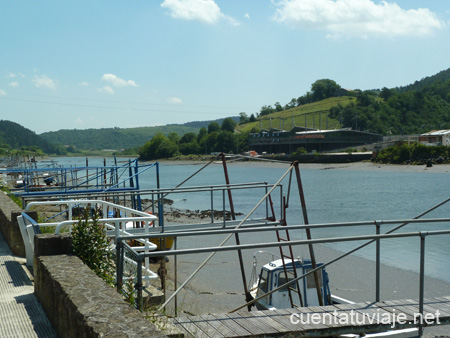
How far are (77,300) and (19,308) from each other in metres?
2.30

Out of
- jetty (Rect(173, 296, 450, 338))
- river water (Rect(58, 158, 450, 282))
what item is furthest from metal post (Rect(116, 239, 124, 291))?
river water (Rect(58, 158, 450, 282))

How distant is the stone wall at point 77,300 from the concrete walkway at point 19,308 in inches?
4.6

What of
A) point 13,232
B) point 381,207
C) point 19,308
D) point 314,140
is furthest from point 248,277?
point 314,140

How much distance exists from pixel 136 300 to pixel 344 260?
21.8 metres

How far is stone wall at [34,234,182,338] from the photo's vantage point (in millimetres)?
4461

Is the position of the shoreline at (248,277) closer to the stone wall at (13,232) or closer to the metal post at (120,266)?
the stone wall at (13,232)

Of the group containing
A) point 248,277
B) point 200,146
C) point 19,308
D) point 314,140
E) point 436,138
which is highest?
point 314,140

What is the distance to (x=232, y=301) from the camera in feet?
60.7

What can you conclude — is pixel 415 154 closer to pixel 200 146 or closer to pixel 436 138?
pixel 436 138

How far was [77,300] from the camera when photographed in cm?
525

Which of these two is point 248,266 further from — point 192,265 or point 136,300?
point 136,300

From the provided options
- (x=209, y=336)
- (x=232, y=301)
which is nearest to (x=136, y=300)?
(x=209, y=336)

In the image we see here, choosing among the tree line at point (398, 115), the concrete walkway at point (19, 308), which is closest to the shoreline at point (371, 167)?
the tree line at point (398, 115)

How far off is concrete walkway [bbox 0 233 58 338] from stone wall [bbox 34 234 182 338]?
12cm
